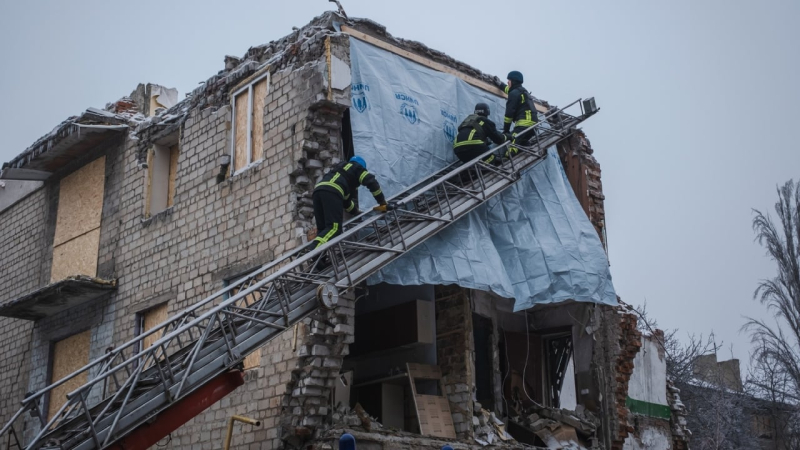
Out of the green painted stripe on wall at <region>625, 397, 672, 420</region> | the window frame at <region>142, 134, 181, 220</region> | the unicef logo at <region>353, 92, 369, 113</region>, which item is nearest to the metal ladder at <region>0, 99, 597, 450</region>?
the unicef logo at <region>353, 92, 369, 113</region>

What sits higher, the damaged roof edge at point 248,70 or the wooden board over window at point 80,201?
the damaged roof edge at point 248,70

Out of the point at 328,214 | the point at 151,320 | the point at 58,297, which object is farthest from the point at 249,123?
the point at 58,297

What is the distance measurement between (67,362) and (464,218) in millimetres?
8507

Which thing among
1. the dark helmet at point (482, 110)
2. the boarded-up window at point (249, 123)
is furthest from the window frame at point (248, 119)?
the dark helmet at point (482, 110)

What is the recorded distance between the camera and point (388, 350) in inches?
536

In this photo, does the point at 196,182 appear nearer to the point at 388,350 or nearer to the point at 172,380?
the point at 388,350

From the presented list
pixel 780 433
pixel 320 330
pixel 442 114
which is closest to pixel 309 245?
pixel 320 330

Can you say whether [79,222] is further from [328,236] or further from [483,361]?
[483,361]

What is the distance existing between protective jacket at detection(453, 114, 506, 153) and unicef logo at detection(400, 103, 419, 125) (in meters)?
0.74

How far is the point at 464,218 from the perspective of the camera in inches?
501

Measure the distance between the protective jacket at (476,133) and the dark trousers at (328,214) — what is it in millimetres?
3025

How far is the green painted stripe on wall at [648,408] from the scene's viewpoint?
52.8 ft

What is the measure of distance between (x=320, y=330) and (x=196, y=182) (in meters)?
4.35

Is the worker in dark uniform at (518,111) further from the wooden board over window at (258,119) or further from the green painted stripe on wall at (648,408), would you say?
the green painted stripe on wall at (648,408)
